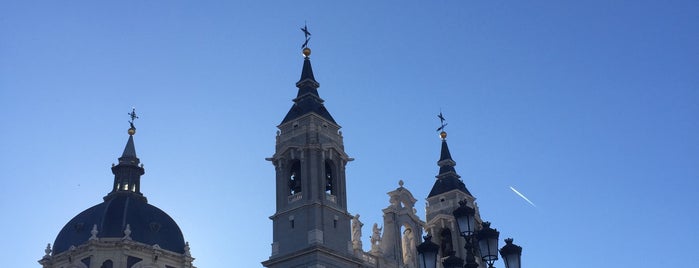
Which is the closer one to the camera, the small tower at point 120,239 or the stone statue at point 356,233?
the stone statue at point 356,233

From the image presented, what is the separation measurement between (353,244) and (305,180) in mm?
4771

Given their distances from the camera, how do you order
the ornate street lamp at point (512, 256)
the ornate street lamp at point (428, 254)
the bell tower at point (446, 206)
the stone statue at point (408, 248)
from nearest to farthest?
the ornate street lamp at point (512, 256) → the ornate street lamp at point (428, 254) → the stone statue at point (408, 248) → the bell tower at point (446, 206)

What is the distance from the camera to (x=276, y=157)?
49.0m

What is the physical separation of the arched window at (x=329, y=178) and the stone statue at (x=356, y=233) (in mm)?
2207

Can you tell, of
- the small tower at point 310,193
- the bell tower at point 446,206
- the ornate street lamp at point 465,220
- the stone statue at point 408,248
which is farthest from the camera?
the bell tower at point 446,206

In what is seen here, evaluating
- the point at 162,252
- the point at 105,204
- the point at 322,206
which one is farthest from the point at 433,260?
the point at 105,204

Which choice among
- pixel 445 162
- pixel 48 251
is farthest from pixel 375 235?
pixel 48 251

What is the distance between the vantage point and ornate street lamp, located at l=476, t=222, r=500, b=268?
774 inches

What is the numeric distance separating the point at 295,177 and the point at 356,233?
488cm

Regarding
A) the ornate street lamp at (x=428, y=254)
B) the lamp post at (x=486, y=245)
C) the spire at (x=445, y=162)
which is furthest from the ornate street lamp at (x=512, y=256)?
the spire at (x=445, y=162)

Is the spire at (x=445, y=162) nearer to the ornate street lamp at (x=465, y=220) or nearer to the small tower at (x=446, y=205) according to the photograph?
the small tower at (x=446, y=205)

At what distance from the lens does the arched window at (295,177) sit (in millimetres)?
47781

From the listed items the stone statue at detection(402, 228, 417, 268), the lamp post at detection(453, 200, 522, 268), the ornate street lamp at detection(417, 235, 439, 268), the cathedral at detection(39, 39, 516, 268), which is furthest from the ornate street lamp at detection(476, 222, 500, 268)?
the stone statue at detection(402, 228, 417, 268)

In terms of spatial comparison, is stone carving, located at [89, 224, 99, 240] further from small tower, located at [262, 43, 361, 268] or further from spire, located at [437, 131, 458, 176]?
spire, located at [437, 131, 458, 176]
